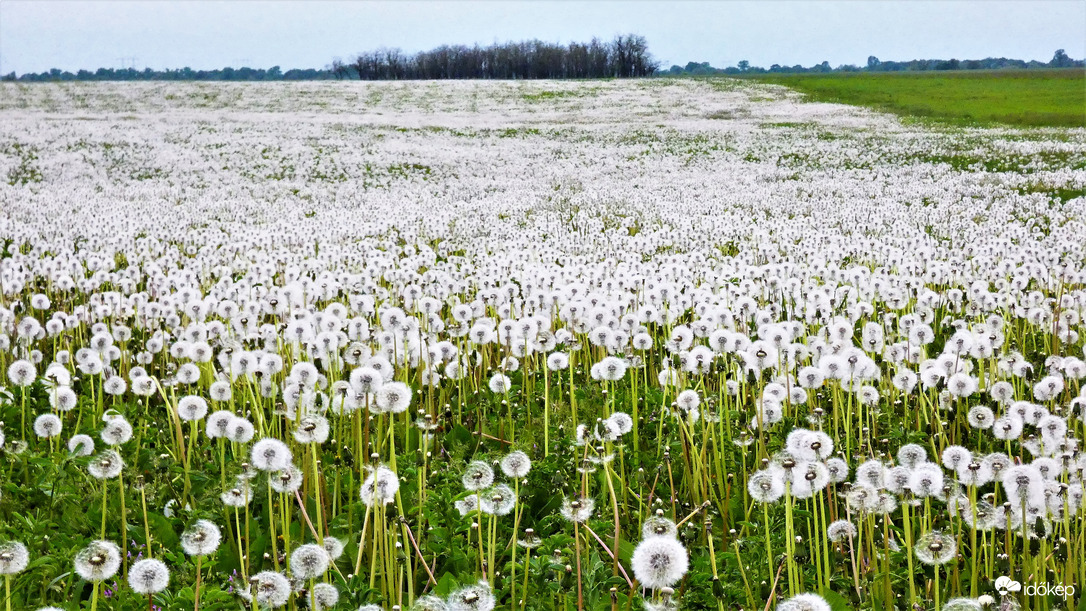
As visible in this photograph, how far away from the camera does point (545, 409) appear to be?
4742mm

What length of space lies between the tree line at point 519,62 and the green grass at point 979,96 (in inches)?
1400

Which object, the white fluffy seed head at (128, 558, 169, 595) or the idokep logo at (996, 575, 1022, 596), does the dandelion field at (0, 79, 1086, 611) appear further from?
the idokep logo at (996, 575, 1022, 596)

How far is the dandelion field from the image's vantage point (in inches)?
118

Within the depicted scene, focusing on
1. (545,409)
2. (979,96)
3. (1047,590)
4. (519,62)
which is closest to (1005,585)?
(1047,590)

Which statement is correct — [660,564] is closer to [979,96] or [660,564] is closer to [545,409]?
[545,409]

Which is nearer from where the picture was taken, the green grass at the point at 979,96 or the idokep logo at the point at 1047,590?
the idokep logo at the point at 1047,590

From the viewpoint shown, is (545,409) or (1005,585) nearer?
(1005,585)

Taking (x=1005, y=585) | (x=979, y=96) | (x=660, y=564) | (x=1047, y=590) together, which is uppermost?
(x=979, y=96)

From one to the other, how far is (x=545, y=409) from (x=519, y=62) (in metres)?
112

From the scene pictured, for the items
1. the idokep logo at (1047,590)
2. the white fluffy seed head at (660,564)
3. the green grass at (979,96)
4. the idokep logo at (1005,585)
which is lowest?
the idokep logo at (1047,590)

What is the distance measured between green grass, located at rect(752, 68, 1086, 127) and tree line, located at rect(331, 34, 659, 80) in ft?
117

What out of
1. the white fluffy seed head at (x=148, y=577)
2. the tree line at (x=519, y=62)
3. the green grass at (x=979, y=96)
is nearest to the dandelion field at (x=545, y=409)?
the white fluffy seed head at (x=148, y=577)

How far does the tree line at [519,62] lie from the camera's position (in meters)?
109

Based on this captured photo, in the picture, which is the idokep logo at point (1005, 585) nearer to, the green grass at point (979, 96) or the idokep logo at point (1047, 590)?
the idokep logo at point (1047, 590)
